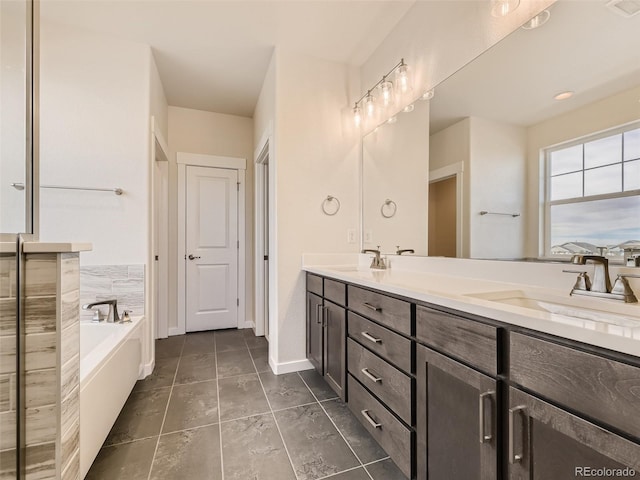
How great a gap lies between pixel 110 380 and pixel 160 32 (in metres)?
2.42

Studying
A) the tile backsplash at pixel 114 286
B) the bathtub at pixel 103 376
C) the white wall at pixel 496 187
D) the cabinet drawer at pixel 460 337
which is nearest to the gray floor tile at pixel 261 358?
the bathtub at pixel 103 376

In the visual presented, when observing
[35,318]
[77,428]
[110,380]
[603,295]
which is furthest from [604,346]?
[110,380]

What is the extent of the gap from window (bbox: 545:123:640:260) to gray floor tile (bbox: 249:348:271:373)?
2142 millimetres

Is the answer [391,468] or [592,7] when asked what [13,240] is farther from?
[592,7]

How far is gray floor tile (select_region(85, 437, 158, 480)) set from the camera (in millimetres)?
1329

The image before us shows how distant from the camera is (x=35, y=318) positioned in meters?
0.90

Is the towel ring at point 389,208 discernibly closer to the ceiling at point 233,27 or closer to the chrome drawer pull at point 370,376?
the chrome drawer pull at point 370,376

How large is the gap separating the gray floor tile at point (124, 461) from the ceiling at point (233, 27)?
267 centimetres

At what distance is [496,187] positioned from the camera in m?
1.40

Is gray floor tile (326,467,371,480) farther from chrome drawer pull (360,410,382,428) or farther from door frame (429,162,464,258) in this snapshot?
door frame (429,162,464,258)

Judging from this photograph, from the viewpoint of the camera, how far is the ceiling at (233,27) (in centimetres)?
197

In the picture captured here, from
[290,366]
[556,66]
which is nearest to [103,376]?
[290,366]

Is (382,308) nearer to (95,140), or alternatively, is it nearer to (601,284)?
(601,284)

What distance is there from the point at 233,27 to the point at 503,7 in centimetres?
177
